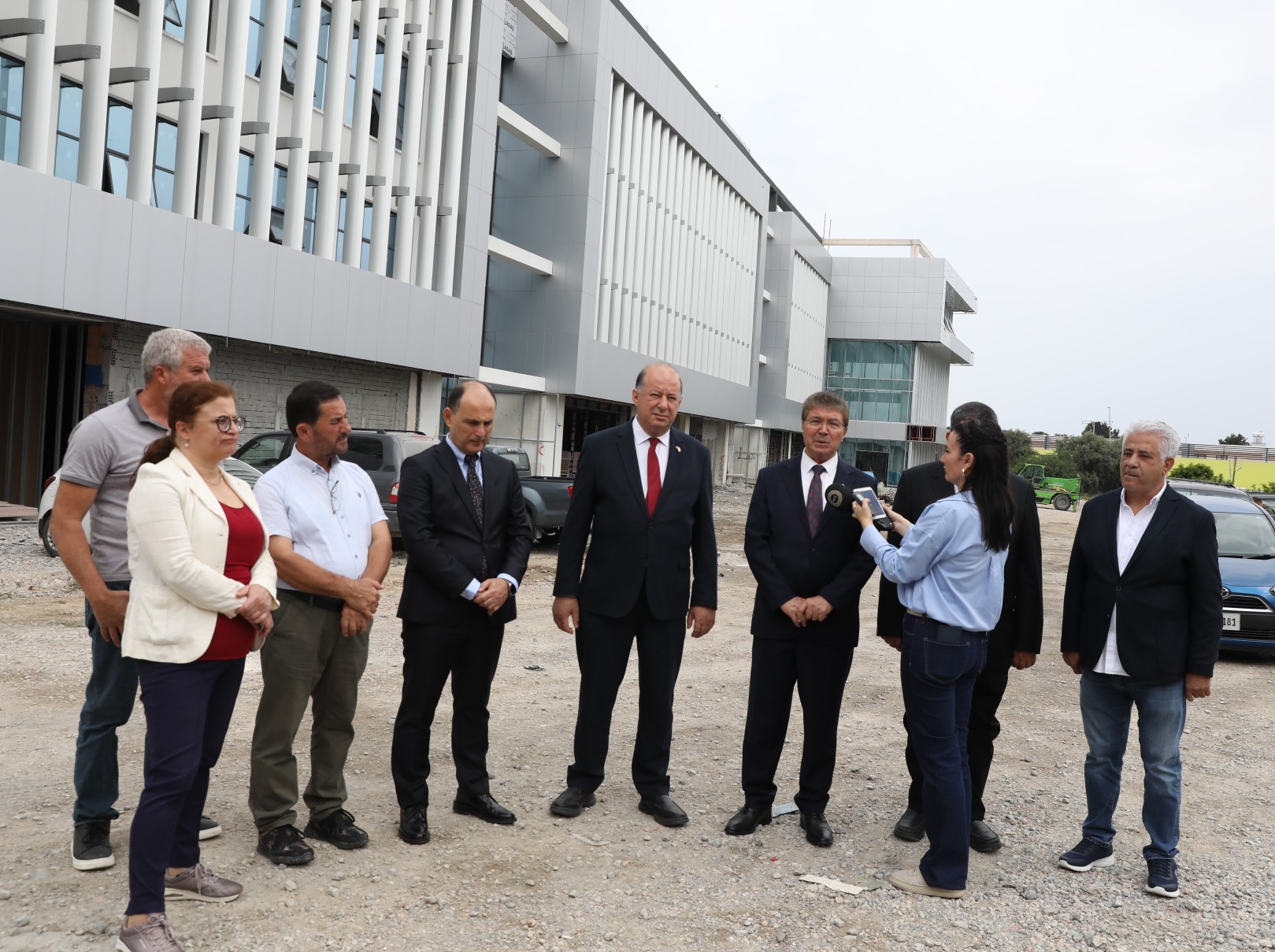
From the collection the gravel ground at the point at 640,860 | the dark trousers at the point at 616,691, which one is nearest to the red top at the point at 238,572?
the gravel ground at the point at 640,860

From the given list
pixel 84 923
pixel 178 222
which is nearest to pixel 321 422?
pixel 84 923

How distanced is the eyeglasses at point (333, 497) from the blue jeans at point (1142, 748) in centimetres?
333

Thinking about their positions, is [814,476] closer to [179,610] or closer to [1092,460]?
[179,610]

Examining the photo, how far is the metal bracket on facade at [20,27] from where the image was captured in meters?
13.0

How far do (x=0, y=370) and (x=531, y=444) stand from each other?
1342 centimetres

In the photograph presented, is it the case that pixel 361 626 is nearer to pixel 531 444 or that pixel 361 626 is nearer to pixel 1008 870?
pixel 1008 870

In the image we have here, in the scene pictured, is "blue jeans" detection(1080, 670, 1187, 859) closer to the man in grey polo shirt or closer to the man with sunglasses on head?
the man with sunglasses on head

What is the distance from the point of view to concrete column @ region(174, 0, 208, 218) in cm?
1567

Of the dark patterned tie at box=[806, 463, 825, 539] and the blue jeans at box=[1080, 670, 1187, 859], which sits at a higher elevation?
the dark patterned tie at box=[806, 463, 825, 539]

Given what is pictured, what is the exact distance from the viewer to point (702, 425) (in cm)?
4316

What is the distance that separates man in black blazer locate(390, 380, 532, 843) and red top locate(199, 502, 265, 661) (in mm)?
944

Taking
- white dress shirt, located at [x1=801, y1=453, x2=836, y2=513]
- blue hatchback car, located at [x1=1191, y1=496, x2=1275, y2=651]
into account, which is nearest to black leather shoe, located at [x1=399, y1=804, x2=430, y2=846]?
white dress shirt, located at [x1=801, y1=453, x2=836, y2=513]

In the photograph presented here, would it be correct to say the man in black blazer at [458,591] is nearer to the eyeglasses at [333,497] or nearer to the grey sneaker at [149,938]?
the eyeglasses at [333,497]

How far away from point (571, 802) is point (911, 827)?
5.33 feet
